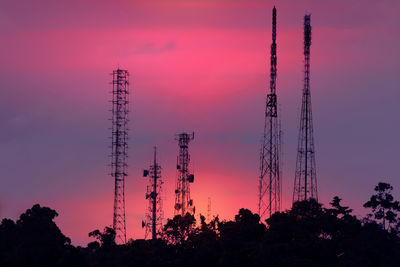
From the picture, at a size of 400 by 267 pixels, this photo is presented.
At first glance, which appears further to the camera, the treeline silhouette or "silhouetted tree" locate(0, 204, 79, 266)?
"silhouetted tree" locate(0, 204, 79, 266)

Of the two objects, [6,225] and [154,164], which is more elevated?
[154,164]

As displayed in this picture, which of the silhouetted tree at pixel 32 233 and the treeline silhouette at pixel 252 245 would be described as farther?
the silhouetted tree at pixel 32 233

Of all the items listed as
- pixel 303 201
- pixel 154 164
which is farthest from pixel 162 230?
pixel 154 164

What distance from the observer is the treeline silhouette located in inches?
5305

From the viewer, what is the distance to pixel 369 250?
14738cm

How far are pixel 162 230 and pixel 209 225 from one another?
33.9 feet

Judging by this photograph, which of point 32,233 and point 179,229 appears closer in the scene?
point 179,229

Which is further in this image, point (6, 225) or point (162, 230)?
point (6, 225)

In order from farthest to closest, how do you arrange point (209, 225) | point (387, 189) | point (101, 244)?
point (387, 189) → point (101, 244) → point (209, 225)

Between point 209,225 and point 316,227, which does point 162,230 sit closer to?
point 209,225

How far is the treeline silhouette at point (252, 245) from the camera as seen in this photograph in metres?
135

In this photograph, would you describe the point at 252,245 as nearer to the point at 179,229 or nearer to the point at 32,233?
the point at 179,229

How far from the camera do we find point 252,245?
135500 millimetres

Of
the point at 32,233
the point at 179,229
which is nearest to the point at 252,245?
the point at 179,229
